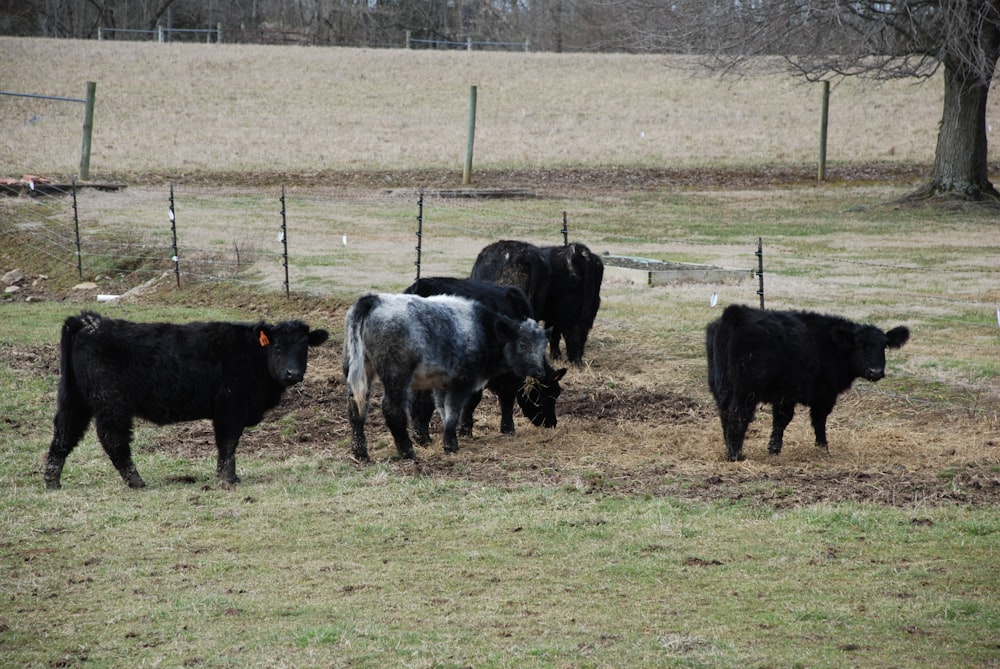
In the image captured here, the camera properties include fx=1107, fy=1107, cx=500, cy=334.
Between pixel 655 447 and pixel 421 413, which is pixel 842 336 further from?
pixel 421 413

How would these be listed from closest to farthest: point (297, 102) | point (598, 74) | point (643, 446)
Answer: point (643, 446) < point (297, 102) < point (598, 74)

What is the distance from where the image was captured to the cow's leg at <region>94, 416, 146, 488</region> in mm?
9398

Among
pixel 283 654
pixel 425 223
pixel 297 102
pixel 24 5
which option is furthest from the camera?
pixel 24 5

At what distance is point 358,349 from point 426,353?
0.64 metres

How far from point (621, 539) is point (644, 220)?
21970mm

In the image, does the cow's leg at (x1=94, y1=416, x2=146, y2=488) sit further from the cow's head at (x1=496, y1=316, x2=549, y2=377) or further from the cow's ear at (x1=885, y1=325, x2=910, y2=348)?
the cow's ear at (x1=885, y1=325, x2=910, y2=348)

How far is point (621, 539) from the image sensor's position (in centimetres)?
789

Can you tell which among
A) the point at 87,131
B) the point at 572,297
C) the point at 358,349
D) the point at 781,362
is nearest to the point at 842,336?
the point at 781,362

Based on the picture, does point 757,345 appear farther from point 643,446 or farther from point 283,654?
point 283,654

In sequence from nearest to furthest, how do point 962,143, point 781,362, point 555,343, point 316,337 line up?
point 781,362 < point 316,337 < point 555,343 < point 962,143

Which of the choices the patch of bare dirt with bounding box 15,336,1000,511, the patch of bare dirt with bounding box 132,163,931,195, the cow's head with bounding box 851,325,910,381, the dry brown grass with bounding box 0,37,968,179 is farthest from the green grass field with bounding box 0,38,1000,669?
the dry brown grass with bounding box 0,37,968,179

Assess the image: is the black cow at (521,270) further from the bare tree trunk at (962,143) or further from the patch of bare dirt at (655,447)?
the bare tree trunk at (962,143)

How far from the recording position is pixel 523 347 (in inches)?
446

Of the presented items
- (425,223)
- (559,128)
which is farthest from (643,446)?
(559,128)
